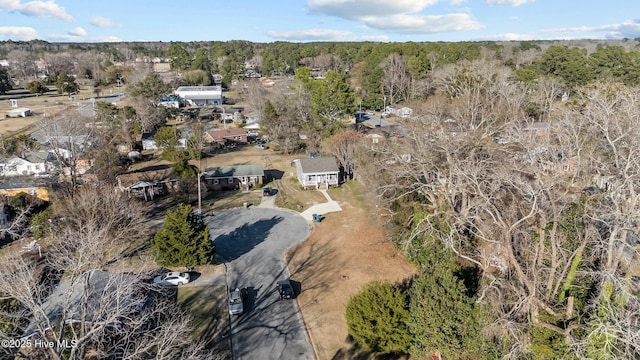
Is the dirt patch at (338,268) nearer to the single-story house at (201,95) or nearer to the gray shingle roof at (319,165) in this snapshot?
the gray shingle roof at (319,165)

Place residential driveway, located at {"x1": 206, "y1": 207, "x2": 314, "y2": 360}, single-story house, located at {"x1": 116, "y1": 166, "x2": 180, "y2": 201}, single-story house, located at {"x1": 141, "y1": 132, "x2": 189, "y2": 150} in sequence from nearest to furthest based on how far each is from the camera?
1. residential driveway, located at {"x1": 206, "y1": 207, "x2": 314, "y2": 360}
2. single-story house, located at {"x1": 116, "y1": 166, "x2": 180, "y2": 201}
3. single-story house, located at {"x1": 141, "y1": 132, "x2": 189, "y2": 150}

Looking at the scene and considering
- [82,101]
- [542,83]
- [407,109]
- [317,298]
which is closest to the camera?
[317,298]

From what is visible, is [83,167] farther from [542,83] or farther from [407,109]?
[542,83]

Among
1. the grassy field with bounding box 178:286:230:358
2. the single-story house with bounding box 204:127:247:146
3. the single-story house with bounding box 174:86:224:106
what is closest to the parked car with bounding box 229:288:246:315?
the grassy field with bounding box 178:286:230:358

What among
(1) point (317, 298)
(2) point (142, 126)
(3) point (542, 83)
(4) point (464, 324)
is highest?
(3) point (542, 83)

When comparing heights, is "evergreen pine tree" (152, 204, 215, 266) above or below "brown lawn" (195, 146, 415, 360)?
above

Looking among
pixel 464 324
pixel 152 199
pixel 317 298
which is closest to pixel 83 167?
pixel 152 199

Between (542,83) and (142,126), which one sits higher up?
(542,83)

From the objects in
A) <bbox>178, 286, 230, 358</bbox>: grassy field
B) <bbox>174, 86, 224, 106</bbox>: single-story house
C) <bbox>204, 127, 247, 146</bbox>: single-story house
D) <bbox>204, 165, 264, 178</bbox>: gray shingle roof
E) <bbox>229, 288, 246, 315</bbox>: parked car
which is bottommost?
<bbox>178, 286, 230, 358</bbox>: grassy field

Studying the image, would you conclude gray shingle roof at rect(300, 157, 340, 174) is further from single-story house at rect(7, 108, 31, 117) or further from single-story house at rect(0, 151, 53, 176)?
single-story house at rect(7, 108, 31, 117)
